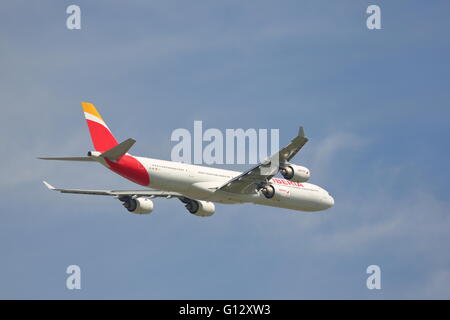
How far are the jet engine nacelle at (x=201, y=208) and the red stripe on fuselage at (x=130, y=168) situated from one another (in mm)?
9993

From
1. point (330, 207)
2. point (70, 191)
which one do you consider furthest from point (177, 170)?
point (330, 207)

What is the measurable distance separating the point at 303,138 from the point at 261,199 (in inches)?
371

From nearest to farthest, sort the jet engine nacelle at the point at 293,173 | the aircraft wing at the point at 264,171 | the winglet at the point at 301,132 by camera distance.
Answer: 1. the winglet at the point at 301,132
2. the aircraft wing at the point at 264,171
3. the jet engine nacelle at the point at 293,173

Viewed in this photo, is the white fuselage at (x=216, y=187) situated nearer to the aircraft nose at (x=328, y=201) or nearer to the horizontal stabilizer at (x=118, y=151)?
the aircraft nose at (x=328, y=201)

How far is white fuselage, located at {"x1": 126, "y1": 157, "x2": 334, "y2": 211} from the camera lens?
3142 inches

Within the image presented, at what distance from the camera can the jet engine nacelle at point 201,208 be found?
88438 mm

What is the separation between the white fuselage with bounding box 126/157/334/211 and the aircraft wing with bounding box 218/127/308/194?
736mm

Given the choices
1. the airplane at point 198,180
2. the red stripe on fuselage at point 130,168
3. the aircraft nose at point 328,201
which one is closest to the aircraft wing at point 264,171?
the airplane at point 198,180

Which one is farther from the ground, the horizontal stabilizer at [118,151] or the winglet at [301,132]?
the winglet at [301,132]

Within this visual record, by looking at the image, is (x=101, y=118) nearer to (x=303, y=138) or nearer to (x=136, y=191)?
(x=136, y=191)

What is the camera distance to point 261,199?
85.2 m

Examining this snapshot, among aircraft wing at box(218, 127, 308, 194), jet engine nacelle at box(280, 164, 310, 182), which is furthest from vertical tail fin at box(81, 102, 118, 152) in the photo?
jet engine nacelle at box(280, 164, 310, 182)

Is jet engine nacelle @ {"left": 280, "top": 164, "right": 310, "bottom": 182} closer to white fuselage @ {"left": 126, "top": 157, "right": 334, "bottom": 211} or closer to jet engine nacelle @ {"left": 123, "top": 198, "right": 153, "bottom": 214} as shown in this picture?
white fuselage @ {"left": 126, "top": 157, "right": 334, "bottom": 211}

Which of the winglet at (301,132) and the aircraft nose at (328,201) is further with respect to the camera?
the aircraft nose at (328,201)
